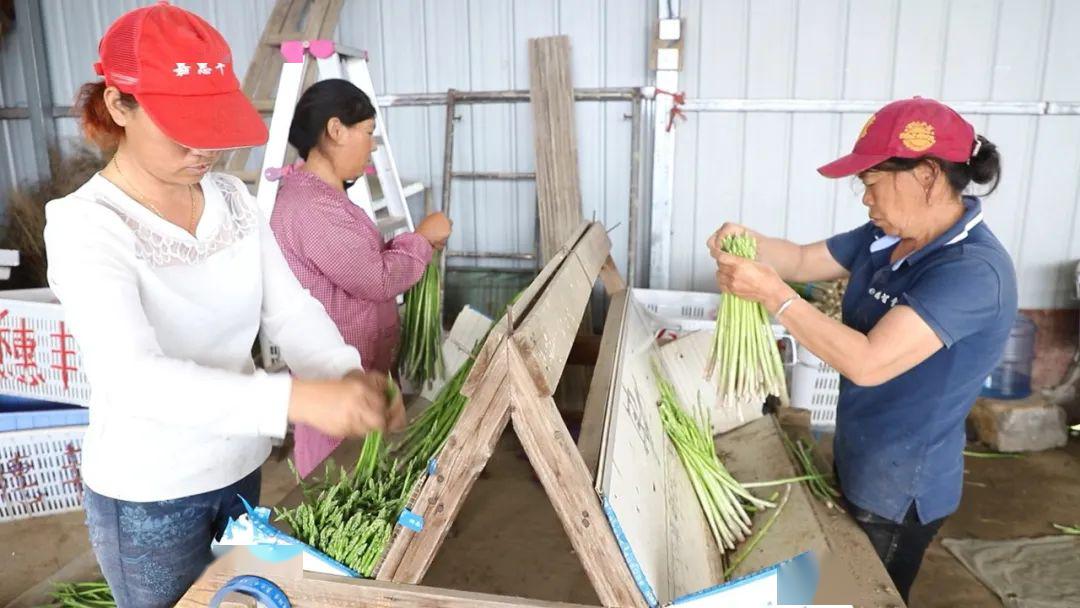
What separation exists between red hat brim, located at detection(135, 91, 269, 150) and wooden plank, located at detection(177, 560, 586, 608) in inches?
28.7

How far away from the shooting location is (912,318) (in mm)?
1602

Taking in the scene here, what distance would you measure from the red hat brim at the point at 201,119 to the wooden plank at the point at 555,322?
0.57 m

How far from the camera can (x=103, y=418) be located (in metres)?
1.33

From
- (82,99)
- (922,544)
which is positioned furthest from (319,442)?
(922,544)

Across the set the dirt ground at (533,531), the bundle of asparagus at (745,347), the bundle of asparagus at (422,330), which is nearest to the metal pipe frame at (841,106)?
the dirt ground at (533,531)

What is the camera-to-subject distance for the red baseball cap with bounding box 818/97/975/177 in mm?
1666

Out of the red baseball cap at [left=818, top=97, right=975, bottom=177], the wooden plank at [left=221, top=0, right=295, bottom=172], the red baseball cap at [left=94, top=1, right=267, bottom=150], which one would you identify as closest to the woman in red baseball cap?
the red baseball cap at [left=94, top=1, right=267, bottom=150]

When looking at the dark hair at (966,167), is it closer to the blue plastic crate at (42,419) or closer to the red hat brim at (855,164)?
the red hat brim at (855,164)

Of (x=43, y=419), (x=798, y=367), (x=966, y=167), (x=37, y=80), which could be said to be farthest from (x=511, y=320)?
(x=37, y=80)

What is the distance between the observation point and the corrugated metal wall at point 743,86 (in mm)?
4344

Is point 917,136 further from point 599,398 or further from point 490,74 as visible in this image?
point 490,74

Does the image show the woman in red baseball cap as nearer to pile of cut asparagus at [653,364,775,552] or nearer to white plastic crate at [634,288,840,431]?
pile of cut asparagus at [653,364,775,552]

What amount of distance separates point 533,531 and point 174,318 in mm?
1514

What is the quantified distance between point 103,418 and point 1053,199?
513 cm
